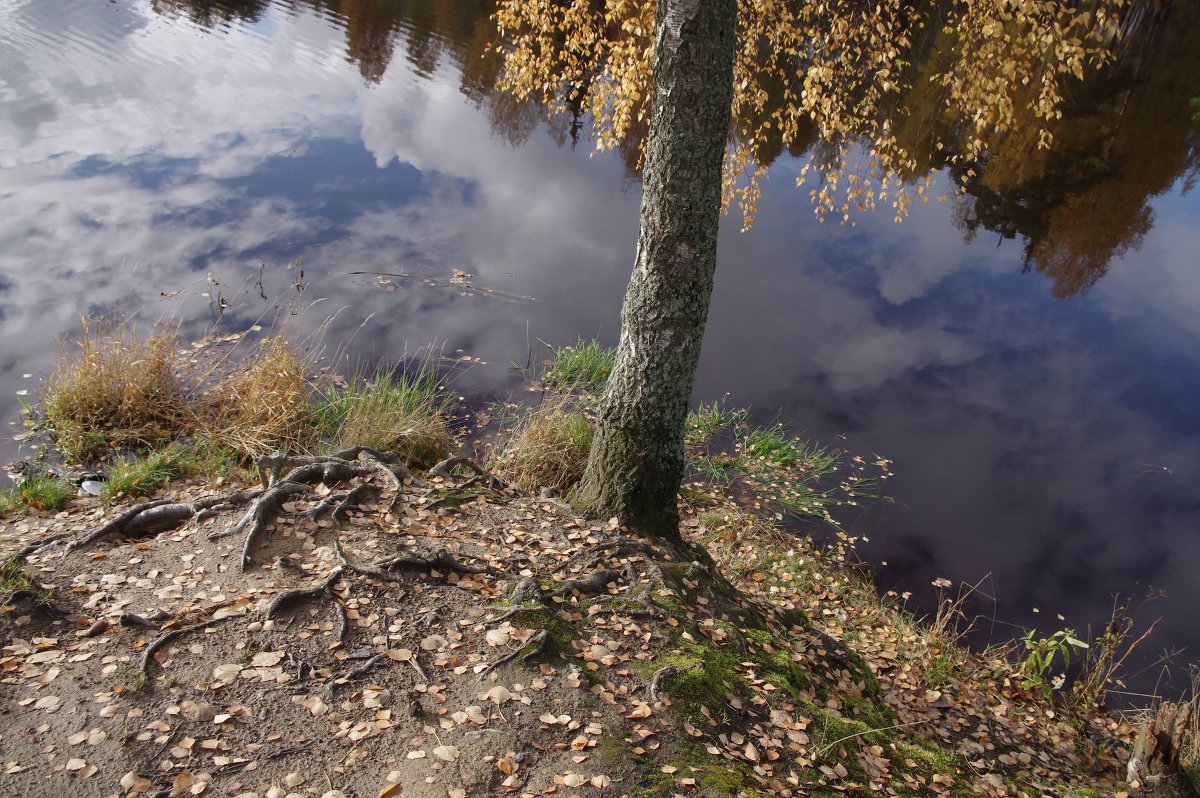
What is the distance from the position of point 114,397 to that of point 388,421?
277cm

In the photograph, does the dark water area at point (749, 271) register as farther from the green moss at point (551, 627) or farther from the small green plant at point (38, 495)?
the green moss at point (551, 627)

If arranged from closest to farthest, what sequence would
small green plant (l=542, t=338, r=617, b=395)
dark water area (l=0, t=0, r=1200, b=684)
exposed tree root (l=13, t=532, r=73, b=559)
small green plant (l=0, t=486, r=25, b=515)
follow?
exposed tree root (l=13, t=532, r=73, b=559), small green plant (l=0, t=486, r=25, b=515), dark water area (l=0, t=0, r=1200, b=684), small green plant (l=542, t=338, r=617, b=395)

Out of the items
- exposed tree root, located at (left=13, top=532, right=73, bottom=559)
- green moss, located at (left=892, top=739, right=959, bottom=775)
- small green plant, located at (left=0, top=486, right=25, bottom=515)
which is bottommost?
small green plant, located at (left=0, top=486, right=25, bottom=515)

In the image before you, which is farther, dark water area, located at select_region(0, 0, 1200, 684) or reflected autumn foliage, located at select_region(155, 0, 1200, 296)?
reflected autumn foliage, located at select_region(155, 0, 1200, 296)

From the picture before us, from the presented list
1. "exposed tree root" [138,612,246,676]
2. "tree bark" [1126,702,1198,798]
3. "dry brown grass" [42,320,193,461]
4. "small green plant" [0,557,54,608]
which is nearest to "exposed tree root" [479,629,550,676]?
"exposed tree root" [138,612,246,676]

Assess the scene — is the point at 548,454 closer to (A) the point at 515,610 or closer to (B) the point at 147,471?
(B) the point at 147,471

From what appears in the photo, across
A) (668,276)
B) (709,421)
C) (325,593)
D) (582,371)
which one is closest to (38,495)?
(325,593)

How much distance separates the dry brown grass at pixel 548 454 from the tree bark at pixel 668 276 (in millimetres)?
1959

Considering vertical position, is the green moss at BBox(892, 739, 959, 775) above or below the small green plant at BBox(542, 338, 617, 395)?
above

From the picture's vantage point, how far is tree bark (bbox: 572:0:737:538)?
16.3ft

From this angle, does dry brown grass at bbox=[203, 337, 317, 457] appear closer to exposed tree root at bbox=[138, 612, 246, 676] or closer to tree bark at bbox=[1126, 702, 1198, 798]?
exposed tree root at bbox=[138, 612, 246, 676]

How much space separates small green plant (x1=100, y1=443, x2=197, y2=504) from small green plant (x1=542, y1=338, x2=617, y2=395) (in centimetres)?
457

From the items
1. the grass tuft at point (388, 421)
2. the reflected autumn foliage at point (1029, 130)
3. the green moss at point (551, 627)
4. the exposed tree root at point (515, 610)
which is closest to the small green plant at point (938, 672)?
the green moss at point (551, 627)

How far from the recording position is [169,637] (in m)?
4.07
